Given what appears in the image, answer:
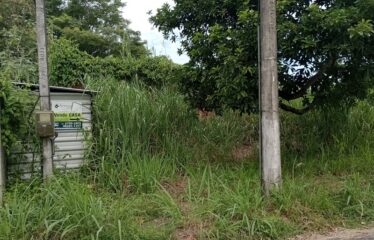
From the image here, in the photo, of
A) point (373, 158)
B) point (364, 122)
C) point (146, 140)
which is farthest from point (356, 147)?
point (146, 140)

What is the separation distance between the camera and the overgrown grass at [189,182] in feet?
15.2

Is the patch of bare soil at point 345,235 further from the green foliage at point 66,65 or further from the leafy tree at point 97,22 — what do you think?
the leafy tree at point 97,22

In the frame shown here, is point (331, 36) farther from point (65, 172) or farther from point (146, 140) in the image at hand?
point (65, 172)

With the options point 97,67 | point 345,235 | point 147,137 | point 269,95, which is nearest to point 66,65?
point 97,67

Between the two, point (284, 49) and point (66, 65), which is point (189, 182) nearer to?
point (284, 49)

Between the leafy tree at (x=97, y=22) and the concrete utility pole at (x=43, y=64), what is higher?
the leafy tree at (x=97, y=22)

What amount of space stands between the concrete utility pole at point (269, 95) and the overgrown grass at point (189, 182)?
25 centimetres

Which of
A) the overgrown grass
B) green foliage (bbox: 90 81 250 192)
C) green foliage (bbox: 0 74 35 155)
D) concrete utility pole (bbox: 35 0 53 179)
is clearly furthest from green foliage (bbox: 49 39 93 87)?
concrete utility pole (bbox: 35 0 53 179)

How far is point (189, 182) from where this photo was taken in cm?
593

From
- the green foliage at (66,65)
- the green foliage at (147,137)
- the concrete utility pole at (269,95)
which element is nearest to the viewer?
the concrete utility pole at (269,95)

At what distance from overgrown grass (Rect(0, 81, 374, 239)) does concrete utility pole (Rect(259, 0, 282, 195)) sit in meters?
0.25

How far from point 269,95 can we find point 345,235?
71.7 inches

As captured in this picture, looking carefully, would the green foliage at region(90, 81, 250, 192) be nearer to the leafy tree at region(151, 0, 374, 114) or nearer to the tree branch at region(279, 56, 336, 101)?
the leafy tree at region(151, 0, 374, 114)

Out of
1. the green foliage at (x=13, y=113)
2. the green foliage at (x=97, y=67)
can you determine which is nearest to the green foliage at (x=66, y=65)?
the green foliage at (x=97, y=67)
